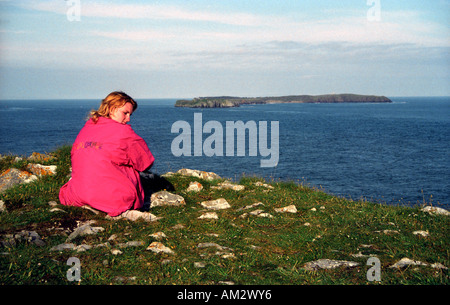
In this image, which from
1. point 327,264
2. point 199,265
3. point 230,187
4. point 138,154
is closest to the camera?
point 199,265

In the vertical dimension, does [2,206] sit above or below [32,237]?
above

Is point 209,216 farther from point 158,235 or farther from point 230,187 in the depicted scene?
point 230,187

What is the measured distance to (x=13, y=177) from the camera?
9.91 metres

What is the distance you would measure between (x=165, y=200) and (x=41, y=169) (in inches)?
177

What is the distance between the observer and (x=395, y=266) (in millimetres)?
5102

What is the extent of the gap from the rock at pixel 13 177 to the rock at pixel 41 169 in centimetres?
28

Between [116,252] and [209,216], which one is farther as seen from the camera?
[209,216]

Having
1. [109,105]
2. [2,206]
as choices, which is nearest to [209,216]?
[109,105]

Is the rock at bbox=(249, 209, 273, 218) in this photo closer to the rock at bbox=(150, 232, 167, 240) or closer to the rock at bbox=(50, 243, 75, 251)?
the rock at bbox=(150, 232, 167, 240)

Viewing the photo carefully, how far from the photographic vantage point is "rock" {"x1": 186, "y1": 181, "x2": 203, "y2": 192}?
10.5 m

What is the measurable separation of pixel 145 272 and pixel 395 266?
368 cm

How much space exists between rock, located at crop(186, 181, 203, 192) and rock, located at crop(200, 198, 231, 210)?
1505 mm
